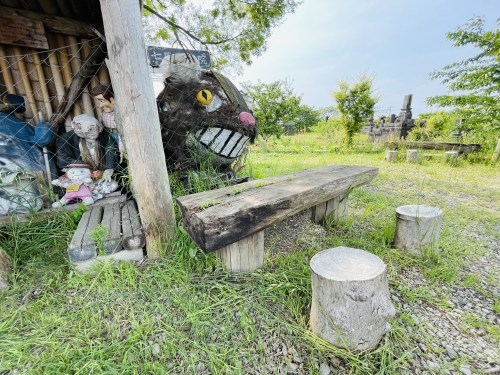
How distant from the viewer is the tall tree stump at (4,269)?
1.67 m

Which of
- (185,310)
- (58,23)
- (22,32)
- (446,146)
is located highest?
(58,23)

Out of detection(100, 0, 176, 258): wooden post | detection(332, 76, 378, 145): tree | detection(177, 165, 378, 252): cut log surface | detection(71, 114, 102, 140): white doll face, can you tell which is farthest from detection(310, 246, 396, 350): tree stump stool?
detection(332, 76, 378, 145): tree

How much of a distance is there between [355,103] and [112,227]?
9.31 meters

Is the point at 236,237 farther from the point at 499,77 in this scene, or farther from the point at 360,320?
the point at 499,77

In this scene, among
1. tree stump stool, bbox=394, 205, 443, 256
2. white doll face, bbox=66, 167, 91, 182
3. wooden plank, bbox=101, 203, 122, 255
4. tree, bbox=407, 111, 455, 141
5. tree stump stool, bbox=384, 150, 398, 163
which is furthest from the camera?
tree, bbox=407, 111, 455, 141

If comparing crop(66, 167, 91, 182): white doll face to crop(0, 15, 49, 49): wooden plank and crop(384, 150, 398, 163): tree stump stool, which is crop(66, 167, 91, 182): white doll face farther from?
crop(384, 150, 398, 163): tree stump stool

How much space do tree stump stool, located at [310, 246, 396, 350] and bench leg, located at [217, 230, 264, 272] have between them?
1.71 feet

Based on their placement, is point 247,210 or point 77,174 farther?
point 77,174

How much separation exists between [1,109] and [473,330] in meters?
4.39

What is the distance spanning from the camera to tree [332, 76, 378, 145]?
8.67 metres

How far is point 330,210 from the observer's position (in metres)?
2.68

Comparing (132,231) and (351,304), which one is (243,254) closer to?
(351,304)

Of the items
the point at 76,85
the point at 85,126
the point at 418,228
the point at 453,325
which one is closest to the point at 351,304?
the point at 453,325

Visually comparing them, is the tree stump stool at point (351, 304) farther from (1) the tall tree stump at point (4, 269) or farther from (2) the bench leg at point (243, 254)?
(1) the tall tree stump at point (4, 269)
